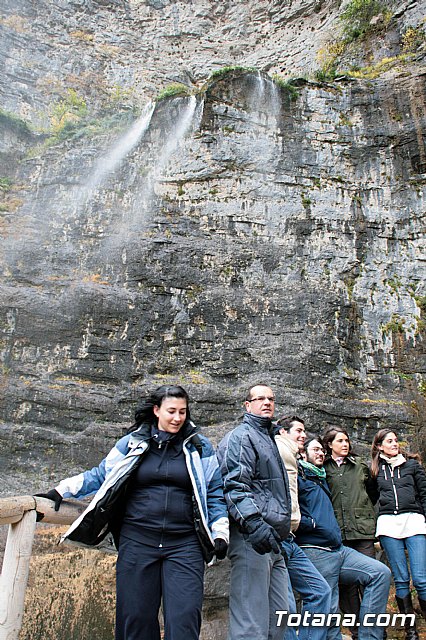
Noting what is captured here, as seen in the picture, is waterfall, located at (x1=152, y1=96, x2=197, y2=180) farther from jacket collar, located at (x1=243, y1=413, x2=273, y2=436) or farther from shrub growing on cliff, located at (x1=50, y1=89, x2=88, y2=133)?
jacket collar, located at (x1=243, y1=413, x2=273, y2=436)

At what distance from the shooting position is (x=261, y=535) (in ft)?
10.8

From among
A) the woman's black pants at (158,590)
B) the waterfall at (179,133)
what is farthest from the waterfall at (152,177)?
the woman's black pants at (158,590)

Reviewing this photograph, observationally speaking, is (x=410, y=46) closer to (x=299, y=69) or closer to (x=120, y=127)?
(x=299, y=69)

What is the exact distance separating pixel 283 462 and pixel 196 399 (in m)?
6.11

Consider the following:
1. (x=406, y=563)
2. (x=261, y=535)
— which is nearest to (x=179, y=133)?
(x=406, y=563)

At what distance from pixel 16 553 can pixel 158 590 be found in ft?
3.08

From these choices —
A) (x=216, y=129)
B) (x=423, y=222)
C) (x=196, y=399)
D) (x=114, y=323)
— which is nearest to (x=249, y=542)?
(x=196, y=399)

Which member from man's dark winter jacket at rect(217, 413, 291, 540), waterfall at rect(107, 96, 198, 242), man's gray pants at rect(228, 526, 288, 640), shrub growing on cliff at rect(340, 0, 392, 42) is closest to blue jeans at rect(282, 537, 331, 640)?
man's gray pants at rect(228, 526, 288, 640)

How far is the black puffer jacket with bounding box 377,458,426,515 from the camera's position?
15.9 feet

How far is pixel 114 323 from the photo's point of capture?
1068cm

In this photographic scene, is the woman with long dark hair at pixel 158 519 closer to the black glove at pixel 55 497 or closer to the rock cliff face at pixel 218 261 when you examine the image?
the black glove at pixel 55 497

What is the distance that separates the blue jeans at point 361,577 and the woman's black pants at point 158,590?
1.64m

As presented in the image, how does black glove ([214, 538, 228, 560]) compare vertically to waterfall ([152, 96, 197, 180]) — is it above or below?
below

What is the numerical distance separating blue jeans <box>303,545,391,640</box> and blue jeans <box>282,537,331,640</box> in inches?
11.0
